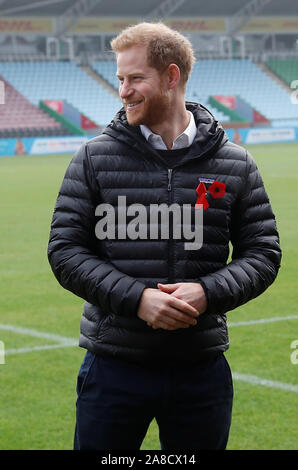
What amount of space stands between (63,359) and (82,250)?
12.1ft

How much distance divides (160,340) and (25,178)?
64.7ft

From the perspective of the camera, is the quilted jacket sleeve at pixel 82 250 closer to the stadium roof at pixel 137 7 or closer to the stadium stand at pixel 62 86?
the stadium stand at pixel 62 86

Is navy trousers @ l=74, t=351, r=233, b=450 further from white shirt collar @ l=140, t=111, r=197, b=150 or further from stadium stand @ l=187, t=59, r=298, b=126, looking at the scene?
stadium stand @ l=187, t=59, r=298, b=126

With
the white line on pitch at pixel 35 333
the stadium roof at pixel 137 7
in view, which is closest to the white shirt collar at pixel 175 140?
the white line on pitch at pixel 35 333

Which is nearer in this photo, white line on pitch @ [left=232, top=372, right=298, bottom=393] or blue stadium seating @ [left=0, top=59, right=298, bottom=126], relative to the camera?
white line on pitch @ [left=232, top=372, right=298, bottom=393]

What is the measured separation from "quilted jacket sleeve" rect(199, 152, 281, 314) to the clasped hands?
6 cm

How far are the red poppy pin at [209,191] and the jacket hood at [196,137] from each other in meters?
0.11

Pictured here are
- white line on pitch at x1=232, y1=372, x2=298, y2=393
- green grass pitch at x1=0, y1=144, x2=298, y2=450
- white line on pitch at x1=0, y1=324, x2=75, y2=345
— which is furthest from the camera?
white line on pitch at x1=0, y1=324, x2=75, y2=345

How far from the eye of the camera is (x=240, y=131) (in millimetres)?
36938

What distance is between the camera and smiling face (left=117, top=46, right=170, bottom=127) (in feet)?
9.62

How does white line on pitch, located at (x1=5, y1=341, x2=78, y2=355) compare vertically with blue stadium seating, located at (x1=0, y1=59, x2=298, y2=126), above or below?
above

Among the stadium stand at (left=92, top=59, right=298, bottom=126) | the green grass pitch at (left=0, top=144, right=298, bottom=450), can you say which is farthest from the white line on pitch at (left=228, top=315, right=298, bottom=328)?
the stadium stand at (left=92, top=59, right=298, bottom=126)

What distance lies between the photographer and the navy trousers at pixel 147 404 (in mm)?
2967

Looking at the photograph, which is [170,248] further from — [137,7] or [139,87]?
[137,7]
